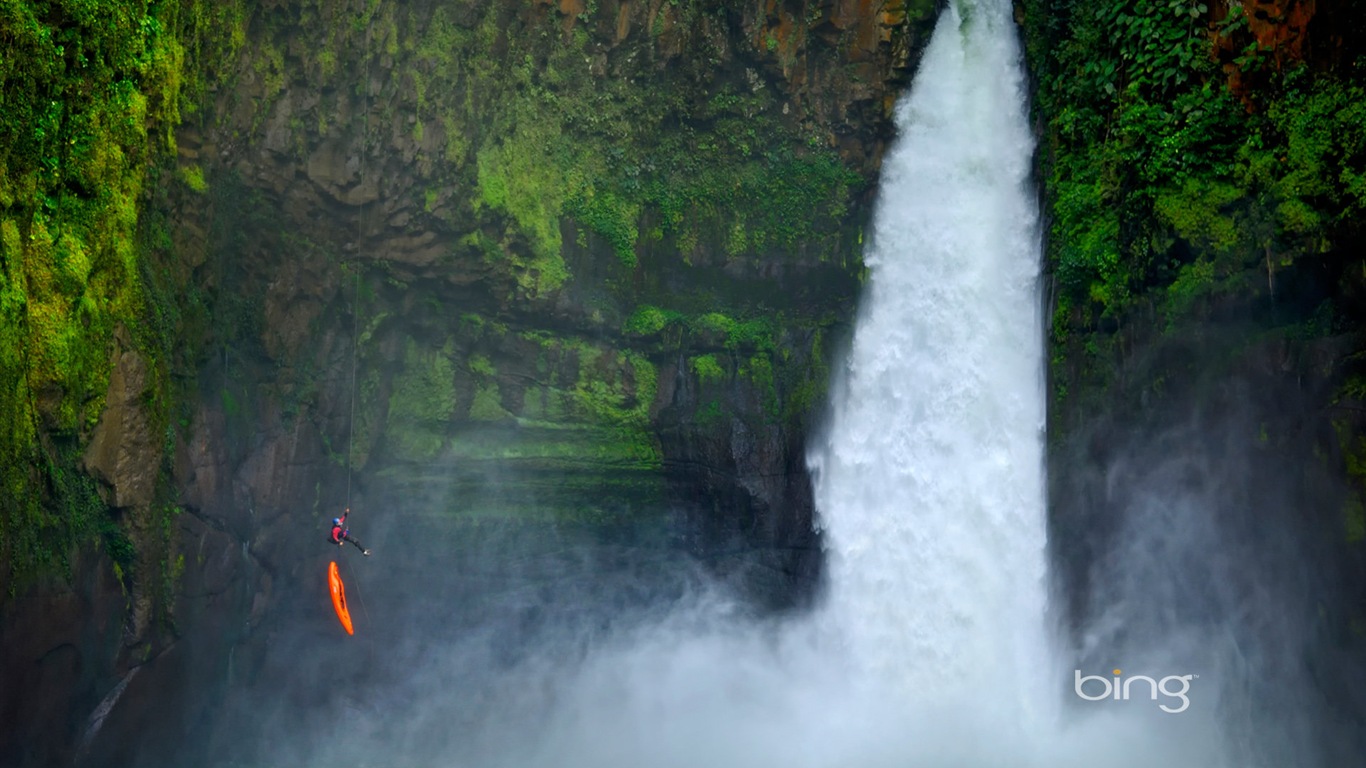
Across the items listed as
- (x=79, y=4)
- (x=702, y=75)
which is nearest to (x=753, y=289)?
(x=702, y=75)

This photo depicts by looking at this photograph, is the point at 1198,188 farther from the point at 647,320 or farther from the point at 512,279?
the point at 512,279

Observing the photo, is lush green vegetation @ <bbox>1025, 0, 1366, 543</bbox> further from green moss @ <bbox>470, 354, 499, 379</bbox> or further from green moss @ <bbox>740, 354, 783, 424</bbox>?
green moss @ <bbox>470, 354, 499, 379</bbox>

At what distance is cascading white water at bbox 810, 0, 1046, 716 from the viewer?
1731 cm

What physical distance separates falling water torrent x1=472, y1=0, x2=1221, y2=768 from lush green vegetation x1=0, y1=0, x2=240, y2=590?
7.82 metres

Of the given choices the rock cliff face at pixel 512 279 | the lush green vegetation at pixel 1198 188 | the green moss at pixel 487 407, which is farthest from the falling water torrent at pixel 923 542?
the green moss at pixel 487 407

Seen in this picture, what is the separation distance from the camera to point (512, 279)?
1861 centimetres

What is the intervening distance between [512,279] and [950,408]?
23.5 ft

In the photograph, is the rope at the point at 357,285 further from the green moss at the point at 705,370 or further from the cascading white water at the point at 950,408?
the cascading white water at the point at 950,408

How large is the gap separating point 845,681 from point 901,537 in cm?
242

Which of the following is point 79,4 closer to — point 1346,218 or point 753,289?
point 753,289

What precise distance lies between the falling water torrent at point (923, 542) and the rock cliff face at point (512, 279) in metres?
0.68

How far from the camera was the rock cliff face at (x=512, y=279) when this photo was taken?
16.8m

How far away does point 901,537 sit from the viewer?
59.7ft

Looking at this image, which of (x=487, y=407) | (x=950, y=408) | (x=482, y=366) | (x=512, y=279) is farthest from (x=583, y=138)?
(x=950, y=408)
